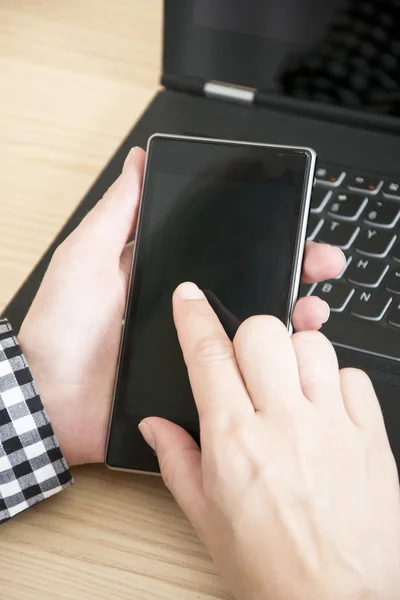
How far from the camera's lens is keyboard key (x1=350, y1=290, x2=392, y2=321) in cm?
44

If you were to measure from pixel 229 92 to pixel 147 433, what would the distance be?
0.33m

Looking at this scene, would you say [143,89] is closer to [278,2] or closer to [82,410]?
[278,2]

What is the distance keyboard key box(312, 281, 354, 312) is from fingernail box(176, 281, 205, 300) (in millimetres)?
103

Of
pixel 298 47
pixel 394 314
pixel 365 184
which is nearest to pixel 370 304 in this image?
pixel 394 314

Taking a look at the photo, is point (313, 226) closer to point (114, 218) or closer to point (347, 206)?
point (347, 206)

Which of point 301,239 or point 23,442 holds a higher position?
point 301,239

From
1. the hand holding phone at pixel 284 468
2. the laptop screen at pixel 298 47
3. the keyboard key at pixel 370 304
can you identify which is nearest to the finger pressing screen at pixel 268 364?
the hand holding phone at pixel 284 468

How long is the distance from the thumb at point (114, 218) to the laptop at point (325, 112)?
6cm

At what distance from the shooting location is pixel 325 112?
1.83 ft

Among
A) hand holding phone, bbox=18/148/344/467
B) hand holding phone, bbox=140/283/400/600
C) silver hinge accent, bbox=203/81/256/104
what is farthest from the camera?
silver hinge accent, bbox=203/81/256/104

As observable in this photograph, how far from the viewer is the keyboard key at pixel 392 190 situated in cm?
50

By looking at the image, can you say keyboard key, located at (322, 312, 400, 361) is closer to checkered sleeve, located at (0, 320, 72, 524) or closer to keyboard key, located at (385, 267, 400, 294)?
keyboard key, located at (385, 267, 400, 294)

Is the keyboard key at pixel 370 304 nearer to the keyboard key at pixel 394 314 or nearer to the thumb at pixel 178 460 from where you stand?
the keyboard key at pixel 394 314

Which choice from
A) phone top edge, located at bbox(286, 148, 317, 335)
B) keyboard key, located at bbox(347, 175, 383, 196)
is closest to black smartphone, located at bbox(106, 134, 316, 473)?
phone top edge, located at bbox(286, 148, 317, 335)
